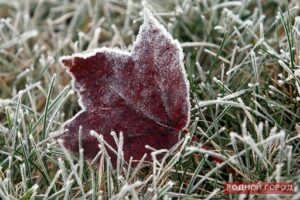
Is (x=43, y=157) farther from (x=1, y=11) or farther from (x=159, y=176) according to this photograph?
(x=1, y=11)

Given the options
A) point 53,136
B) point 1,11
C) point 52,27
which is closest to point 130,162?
point 53,136

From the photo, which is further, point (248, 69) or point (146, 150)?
point (248, 69)

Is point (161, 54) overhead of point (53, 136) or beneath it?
overhead

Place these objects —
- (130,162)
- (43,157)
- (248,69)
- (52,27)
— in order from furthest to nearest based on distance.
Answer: (52,27), (248,69), (43,157), (130,162)
